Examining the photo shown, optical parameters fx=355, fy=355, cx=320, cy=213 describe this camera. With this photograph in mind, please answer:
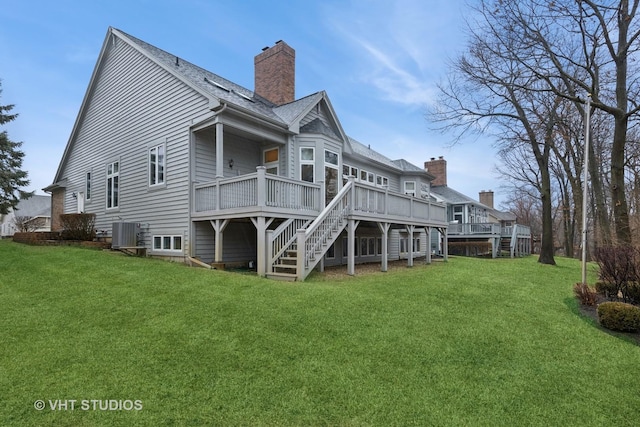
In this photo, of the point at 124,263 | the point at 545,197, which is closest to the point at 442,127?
the point at 545,197

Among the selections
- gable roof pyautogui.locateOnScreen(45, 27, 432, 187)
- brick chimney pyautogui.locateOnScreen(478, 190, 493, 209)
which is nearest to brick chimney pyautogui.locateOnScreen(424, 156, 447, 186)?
brick chimney pyautogui.locateOnScreen(478, 190, 493, 209)

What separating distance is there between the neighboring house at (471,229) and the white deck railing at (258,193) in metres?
13.9

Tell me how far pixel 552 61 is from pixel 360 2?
25.8 ft

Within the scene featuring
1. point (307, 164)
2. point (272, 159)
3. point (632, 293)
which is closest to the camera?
point (632, 293)

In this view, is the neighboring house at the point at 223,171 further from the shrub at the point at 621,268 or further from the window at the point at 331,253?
the shrub at the point at 621,268

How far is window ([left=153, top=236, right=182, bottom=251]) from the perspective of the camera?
1162 cm

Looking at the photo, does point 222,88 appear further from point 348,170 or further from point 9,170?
point 9,170

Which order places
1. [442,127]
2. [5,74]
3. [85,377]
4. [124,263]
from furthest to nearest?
[5,74]
[442,127]
[124,263]
[85,377]

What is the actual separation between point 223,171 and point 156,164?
2.74 m

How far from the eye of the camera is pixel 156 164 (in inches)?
497

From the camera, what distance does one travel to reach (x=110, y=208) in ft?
48.6

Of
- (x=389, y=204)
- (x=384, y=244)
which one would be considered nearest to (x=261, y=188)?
(x=384, y=244)

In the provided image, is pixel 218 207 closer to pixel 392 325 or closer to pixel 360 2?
pixel 392 325

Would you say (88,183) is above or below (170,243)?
above
